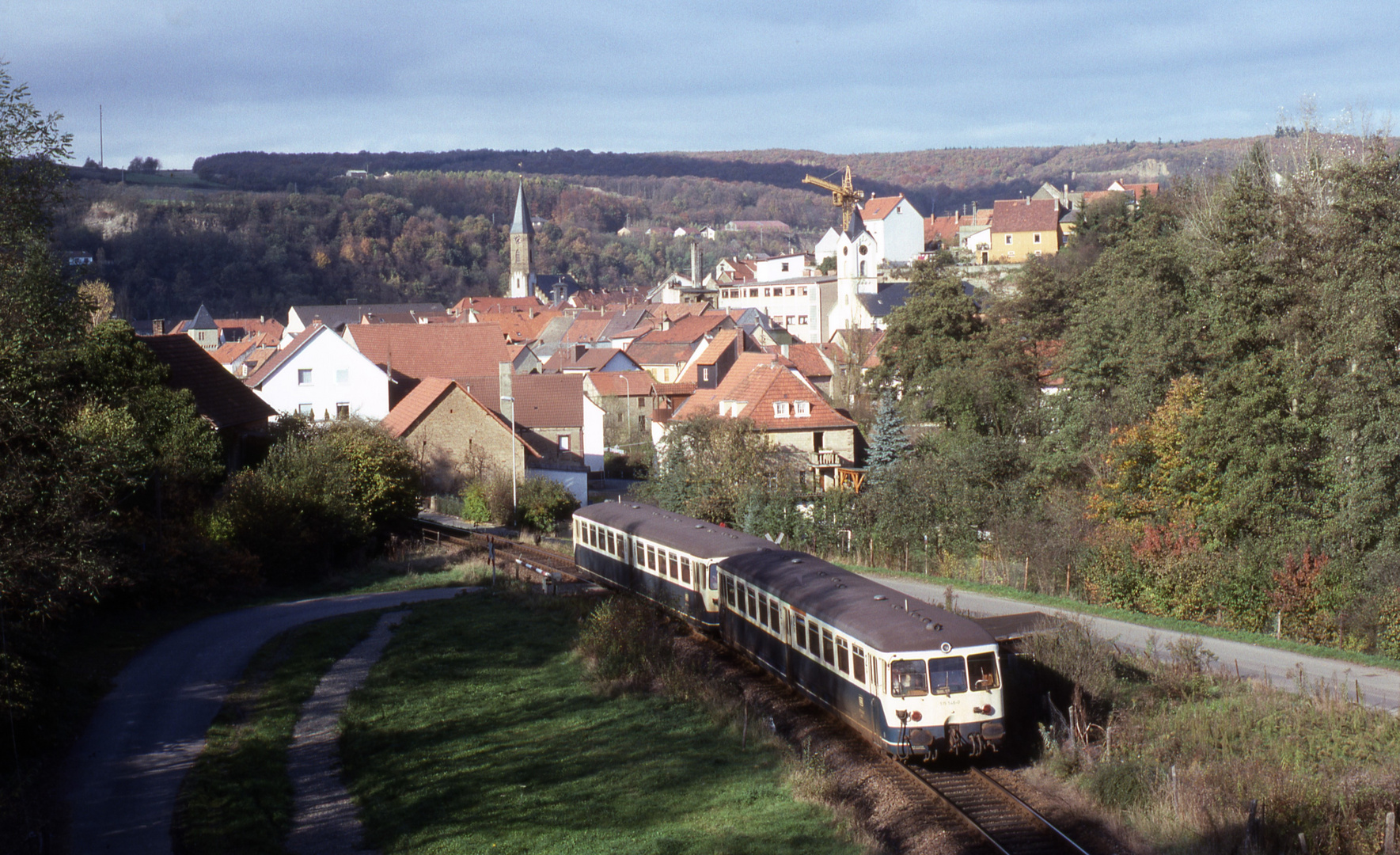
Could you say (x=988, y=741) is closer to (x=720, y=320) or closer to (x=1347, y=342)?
(x=1347, y=342)

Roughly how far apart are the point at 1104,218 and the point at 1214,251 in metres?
26.9

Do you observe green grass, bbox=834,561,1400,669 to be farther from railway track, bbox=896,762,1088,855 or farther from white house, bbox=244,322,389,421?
white house, bbox=244,322,389,421

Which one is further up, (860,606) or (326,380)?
(326,380)

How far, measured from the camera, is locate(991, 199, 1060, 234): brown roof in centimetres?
9256

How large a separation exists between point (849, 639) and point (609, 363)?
58456mm

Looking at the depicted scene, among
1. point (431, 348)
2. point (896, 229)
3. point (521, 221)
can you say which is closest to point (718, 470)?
point (431, 348)

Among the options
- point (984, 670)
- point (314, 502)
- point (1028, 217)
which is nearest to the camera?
point (984, 670)

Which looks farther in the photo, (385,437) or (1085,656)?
(385,437)

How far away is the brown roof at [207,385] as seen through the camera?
1480 inches

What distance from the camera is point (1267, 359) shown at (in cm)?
2861

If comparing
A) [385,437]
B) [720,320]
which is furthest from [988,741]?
[720,320]

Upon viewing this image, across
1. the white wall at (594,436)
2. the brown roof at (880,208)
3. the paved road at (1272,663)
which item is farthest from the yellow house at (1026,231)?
the paved road at (1272,663)

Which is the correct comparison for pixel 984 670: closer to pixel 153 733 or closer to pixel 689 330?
pixel 153 733

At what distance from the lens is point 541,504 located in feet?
142
